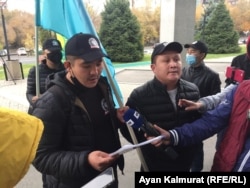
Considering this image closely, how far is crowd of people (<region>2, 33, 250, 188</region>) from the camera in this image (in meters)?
1.72

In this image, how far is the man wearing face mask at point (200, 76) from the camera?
3.76m

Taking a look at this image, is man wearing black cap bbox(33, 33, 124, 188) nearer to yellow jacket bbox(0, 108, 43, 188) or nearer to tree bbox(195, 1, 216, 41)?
yellow jacket bbox(0, 108, 43, 188)

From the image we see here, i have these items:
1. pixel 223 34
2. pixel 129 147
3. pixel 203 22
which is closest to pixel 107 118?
pixel 129 147

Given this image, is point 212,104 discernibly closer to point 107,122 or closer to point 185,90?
point 185,90

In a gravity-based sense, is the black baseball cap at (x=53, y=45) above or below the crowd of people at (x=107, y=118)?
above

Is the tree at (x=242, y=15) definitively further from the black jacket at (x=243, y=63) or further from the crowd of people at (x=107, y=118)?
the crowd of people at (x=107, y=118)

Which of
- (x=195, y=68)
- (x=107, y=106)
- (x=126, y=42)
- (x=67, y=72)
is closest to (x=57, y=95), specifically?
(x=67, y=72)

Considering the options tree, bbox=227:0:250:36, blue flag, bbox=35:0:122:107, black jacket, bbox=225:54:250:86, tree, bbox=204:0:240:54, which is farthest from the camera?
tree, bbox=227:0:250:36

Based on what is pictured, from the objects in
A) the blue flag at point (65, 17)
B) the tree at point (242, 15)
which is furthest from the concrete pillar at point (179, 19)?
the tree at point (242, 15)

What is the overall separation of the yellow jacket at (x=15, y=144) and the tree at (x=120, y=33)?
21.3 meters

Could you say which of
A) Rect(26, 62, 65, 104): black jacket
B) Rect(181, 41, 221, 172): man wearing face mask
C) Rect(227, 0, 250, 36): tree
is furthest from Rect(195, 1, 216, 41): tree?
Rect(26, 62, 65, 104): black jacket

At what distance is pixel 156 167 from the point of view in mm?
2428

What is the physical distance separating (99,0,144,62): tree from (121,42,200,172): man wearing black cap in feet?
Result: 65.7

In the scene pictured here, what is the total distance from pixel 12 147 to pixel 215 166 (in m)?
1.32
